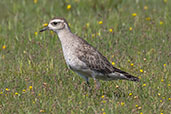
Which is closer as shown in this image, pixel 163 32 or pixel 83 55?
pixel 83 55

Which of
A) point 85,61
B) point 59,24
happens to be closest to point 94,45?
point 59,24

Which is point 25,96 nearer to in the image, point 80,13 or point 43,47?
point 43,47

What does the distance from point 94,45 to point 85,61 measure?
7.90 ft

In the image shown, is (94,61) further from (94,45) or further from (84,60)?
(94,45)

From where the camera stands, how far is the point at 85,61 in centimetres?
827

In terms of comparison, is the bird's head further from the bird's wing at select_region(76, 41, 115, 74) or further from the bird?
the bird's wing at select_region(76, 41, 115, 74)

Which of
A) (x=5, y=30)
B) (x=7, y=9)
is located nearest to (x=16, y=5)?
(x=7, y=9)

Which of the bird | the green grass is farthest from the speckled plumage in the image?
the green grass

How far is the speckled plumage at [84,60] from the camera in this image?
817 cm

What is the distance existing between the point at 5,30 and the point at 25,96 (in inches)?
175

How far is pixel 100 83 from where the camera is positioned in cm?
888

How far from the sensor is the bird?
818 centimetres

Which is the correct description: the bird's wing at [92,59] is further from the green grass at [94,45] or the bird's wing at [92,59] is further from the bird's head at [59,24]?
the bird's head at [59,24]

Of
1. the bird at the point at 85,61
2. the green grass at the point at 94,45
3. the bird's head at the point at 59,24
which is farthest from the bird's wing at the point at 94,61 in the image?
the bird's head at the point at 59,24
